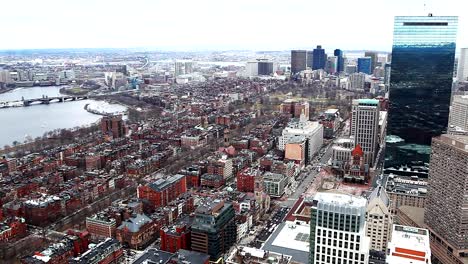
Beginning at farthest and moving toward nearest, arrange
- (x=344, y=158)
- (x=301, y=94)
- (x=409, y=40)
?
(x=301, y=94) < (x=344, y=158) < (x=409, y=40)

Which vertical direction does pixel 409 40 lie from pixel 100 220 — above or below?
above

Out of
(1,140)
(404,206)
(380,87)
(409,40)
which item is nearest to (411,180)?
(404,206)

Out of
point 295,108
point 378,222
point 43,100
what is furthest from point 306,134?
point 43,100

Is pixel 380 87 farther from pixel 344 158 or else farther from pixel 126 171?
pixel 126 171

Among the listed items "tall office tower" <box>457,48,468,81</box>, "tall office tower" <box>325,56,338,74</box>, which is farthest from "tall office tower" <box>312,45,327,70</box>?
"tall office tower" <box>457,48,468,81</box>

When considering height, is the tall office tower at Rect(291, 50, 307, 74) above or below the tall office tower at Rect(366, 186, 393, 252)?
above

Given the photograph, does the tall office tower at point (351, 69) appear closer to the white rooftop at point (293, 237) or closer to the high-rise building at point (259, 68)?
the high-rise building at point (259, 68)

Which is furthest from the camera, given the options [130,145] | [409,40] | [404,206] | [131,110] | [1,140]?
[131,110]

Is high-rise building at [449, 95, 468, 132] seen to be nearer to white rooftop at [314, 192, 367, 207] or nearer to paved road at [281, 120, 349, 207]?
paved road at [281, 120, 349, 207]
